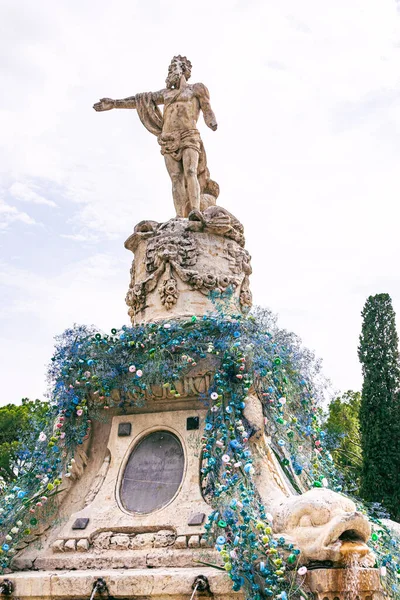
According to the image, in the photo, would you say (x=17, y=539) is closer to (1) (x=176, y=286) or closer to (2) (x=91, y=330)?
(2) (x=91, y=330)

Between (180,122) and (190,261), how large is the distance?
253 centimetres

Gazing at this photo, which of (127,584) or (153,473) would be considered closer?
(127,584)

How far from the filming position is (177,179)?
8.94 meters

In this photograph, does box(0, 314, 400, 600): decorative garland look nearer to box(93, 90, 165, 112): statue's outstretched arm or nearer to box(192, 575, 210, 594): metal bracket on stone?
box(192, 575, 210, 594): metal bracket on stone

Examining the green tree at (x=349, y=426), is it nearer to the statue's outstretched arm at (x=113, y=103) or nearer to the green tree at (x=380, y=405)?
the green tree at (x=380, y=405)

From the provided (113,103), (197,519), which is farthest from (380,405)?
(197,519)

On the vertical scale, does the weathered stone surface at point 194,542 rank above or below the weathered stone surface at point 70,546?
above

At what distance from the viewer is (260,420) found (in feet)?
18.9

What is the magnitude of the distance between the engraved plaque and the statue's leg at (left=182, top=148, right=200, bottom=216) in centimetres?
358

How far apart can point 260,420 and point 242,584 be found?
1607 millimetres

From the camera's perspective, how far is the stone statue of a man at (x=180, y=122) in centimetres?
869

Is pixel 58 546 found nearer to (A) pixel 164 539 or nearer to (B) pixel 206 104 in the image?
(A) pixel 164 539

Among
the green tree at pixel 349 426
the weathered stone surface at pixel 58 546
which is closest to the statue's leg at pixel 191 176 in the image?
the weathered stone surface at pixel 58 546

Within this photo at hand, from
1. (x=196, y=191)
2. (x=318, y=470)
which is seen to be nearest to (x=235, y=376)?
(x=318, y=470)
